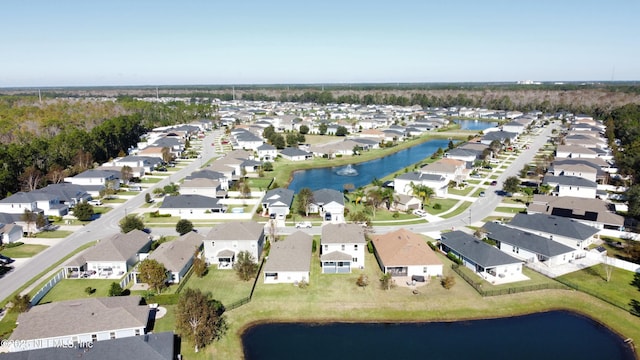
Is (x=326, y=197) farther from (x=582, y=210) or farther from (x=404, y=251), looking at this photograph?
(x=582, y=210)

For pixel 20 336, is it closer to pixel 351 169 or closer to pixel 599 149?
pixel 351 169

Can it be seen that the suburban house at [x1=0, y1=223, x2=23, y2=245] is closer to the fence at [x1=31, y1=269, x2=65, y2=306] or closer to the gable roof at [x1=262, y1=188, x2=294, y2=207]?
the fence at [x1=31, y1=269, x2=65, y2=306]

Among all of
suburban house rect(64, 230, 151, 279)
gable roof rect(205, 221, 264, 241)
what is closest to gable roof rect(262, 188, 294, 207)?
gable roof rect(205, 221, 264, 241)

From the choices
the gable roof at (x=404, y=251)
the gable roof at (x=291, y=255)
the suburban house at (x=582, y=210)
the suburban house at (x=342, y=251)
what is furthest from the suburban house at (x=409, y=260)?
the suburban house at (x=582, y=210)

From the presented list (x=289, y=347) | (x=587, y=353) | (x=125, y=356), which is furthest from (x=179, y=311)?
(x=587, y=353)

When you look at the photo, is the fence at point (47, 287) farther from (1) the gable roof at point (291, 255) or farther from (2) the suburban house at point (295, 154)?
(2) the suburban house at point (295, 154)

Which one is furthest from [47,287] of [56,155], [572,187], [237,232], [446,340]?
[572,187]
